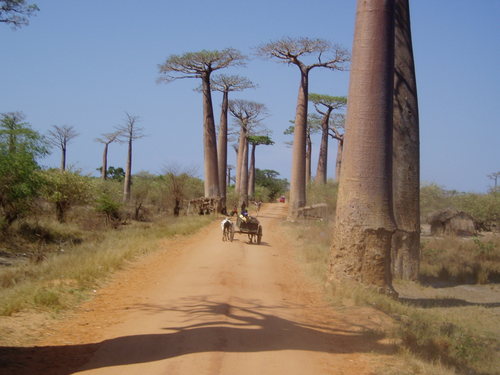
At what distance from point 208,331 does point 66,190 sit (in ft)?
57.4

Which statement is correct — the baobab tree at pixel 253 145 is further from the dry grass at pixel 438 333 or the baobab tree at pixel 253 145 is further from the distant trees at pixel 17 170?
the dry grass at pixel 438 333

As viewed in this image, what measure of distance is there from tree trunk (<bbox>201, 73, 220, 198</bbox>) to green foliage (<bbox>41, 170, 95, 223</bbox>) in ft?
17.1

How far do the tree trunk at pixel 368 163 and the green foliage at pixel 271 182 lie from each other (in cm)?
4608

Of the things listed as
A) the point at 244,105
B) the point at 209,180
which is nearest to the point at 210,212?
the point at 209,180

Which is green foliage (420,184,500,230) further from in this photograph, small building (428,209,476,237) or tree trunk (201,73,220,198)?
tree trunk (201,73,220,198)

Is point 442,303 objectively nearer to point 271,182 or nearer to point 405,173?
point 405,173

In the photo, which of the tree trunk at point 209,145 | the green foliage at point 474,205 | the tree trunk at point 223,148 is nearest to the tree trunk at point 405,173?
the green foliage at point 474,205

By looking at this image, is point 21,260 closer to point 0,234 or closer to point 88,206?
point 0,234

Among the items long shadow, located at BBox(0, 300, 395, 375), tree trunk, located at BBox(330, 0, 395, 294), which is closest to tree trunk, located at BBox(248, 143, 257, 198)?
tree trunk, located at BBox(330, 0, 395, 294)

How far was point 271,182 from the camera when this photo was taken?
62.8 meters

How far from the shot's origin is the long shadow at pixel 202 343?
4.17 metres

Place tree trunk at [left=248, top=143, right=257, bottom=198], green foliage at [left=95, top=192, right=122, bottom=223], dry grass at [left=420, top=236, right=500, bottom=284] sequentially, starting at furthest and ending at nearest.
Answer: tree trunk at [left=248, top=143, right=257, bottom=198] < green foliage at [left=95, top=192, right=122, bottom=223] < dry grass at [left=420, top=236, right=500, bottom=284]

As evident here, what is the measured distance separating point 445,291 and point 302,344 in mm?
6342

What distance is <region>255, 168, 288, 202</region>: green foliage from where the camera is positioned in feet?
190
